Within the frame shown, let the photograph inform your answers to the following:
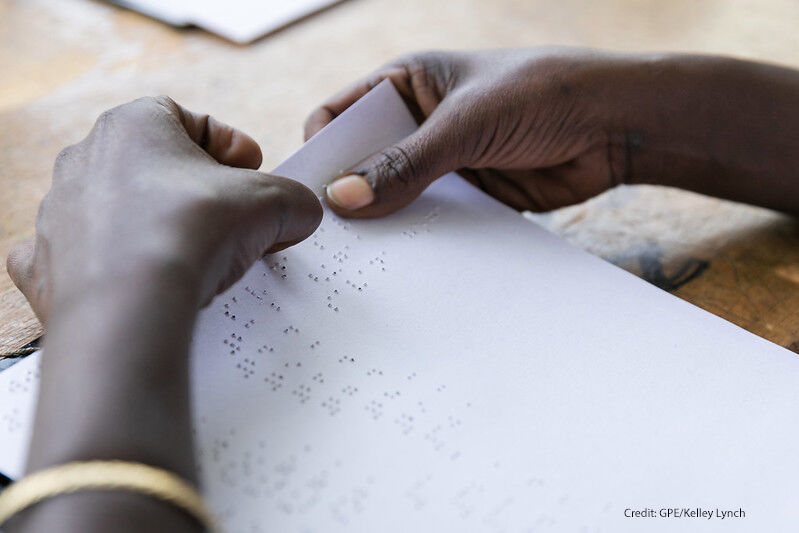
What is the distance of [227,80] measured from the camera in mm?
1119

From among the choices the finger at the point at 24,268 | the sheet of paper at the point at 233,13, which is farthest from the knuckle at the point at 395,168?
the sheet of paper at the point at 233,13

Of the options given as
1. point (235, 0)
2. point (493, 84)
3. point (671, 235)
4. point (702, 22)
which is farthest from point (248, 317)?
point (702, 22)

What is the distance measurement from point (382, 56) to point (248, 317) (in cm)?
67

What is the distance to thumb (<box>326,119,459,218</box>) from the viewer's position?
0.77 meters

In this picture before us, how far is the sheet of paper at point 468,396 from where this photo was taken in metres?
0.55

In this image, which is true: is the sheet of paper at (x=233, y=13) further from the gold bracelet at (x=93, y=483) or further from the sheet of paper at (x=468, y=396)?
the gold bracelet at (x=93, y=483)

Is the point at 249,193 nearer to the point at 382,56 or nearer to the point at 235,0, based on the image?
the point at 382,56

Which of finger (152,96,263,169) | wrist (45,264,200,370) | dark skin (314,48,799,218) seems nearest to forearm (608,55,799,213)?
dark skin (314,48,799,218)

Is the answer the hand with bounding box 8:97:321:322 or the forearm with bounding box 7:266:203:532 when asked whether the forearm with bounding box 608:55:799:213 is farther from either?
the forearm with bounding box 7:266:203:532

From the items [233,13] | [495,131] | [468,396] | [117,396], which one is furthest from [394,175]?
[233,13]

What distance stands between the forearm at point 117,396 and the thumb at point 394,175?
27cm

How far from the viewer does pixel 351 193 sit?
0.76 meters

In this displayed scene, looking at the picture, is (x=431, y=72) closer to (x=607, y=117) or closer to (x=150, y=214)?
(x=607, y=117)

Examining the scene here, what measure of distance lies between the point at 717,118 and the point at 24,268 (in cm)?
77
